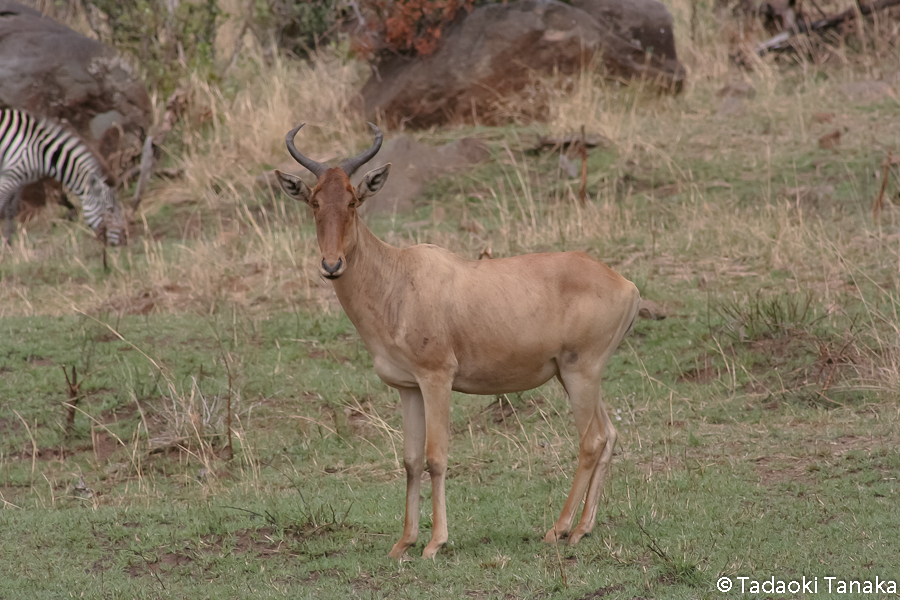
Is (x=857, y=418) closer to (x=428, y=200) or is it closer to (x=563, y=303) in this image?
(x=563, y=303)

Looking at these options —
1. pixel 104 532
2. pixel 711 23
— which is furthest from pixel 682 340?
pixel 711 23

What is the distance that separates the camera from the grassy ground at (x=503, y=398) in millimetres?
5477

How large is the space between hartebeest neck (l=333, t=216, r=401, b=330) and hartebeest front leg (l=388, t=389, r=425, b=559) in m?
0.45

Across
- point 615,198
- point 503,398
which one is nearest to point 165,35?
point 615,198

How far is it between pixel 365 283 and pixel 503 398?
3.11 metres

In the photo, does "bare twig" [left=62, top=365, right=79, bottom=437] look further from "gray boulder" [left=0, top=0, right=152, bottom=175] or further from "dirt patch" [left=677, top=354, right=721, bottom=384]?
"gray boulder" [left=0, top=0, right=152, bottom=175]

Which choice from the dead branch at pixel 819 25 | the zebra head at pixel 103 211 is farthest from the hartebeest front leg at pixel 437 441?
the dead branch at pixel 819 25

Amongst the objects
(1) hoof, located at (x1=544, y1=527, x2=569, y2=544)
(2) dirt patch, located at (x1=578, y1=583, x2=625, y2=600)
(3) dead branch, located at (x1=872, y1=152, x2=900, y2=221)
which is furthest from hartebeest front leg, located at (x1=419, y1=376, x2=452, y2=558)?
(3) dead branch, located at (x1=872, y1=152, x2=900, y2=221)

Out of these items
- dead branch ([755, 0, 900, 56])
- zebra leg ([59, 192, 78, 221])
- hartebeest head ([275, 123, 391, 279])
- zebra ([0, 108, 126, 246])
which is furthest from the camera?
dead branch ([755, 0, 900, 56])

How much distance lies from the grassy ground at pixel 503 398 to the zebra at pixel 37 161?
0.55 m

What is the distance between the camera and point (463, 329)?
18.3 ft

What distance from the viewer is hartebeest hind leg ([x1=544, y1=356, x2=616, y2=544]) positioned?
18.4 ft

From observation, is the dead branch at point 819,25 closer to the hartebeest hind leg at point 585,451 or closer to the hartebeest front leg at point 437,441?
the hartebeest hind leg at point 585,451

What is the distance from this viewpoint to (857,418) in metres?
7.38
